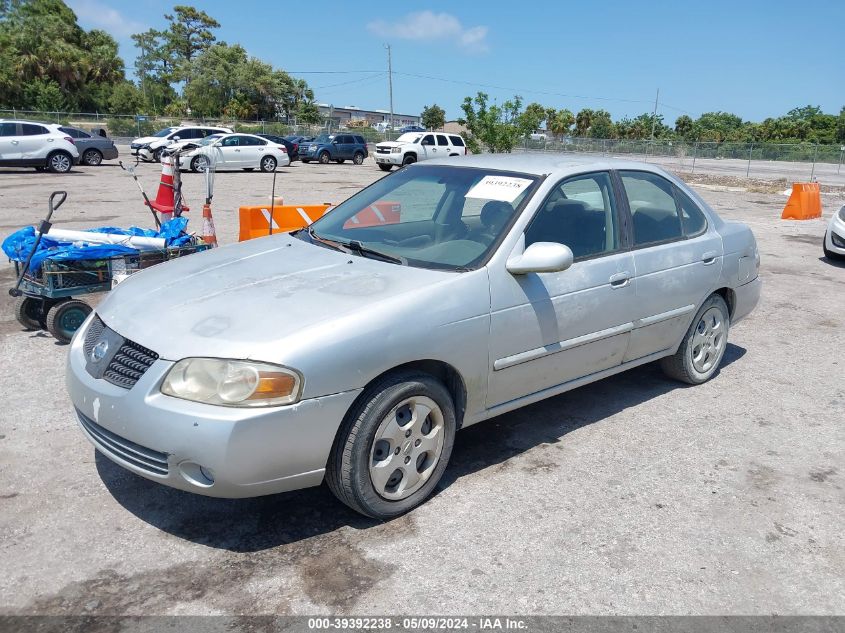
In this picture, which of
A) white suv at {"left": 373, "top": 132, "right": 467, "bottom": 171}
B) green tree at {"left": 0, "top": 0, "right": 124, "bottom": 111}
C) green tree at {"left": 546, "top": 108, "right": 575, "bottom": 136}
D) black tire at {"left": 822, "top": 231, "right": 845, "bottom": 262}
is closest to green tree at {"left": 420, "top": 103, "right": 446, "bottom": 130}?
green tree at {"left": 546, "top": 108, "right": 575, "bottom": 136}

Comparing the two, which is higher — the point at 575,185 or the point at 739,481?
the point at 575,185

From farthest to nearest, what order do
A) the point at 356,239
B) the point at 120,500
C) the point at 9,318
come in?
the point at 9,318, the point at 356,239, the point at 120,500

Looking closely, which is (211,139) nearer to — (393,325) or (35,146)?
(35,146)

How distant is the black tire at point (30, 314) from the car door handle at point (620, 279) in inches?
187

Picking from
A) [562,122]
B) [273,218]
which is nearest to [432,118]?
[562,122]

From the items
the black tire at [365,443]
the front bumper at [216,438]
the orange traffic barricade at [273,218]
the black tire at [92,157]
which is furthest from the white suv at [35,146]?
the black tire at [365,443]

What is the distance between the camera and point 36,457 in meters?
3.95

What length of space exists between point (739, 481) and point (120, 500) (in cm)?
327

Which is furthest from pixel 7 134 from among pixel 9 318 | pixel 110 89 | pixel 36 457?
pixel 110 89

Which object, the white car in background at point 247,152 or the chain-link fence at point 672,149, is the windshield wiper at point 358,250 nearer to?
the white car in background at point 247,152

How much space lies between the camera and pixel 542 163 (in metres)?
4.57

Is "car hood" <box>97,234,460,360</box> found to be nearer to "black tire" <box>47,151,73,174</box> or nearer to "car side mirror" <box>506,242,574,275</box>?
"car side mirror" <box>506,242,574,275</box>

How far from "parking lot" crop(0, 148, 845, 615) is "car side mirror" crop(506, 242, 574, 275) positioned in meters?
1.13

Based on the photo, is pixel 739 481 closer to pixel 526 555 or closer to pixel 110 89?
pixel 526 555
